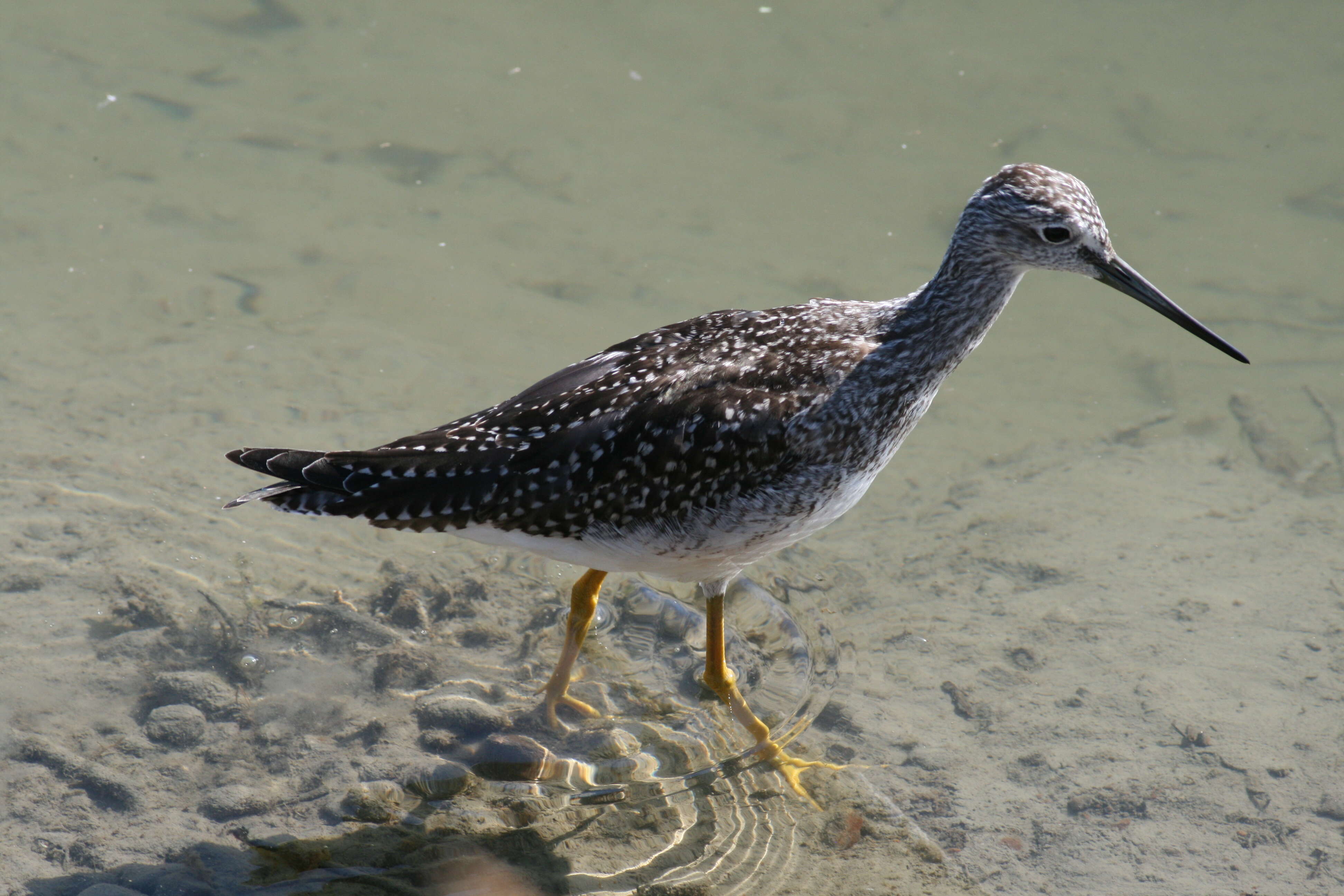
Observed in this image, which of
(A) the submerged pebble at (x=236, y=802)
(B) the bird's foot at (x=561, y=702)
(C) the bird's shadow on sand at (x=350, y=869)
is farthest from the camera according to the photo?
(B) the bird's foot at (x=561, y=702)

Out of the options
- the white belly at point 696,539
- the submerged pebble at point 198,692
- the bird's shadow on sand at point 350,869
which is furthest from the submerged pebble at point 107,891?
the white belly at point 696,539

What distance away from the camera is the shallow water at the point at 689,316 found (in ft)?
15.7

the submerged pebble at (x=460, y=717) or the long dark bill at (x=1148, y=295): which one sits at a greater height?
the long dark bill at (x=1148, y=295)

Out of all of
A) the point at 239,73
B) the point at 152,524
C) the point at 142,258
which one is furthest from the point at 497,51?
the point at 152,524

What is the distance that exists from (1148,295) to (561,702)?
3226mm

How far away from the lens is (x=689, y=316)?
25.7 feet

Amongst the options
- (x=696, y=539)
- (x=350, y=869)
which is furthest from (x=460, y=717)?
(x=696, y=539)

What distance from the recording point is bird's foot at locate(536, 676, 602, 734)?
5.22 meters

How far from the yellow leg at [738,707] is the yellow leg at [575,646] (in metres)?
0.57

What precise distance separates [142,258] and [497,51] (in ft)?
13.5

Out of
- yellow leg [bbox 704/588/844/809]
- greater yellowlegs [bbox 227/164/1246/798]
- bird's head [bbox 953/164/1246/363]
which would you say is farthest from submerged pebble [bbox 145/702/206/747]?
bird's head [bbox 953/164/1246/363]

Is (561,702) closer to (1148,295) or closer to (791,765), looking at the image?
(791,765)

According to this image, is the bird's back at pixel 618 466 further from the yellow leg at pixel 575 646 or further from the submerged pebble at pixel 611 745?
the submerged pebble at pixel 611 745

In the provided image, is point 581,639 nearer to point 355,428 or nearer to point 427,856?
point 427,856
